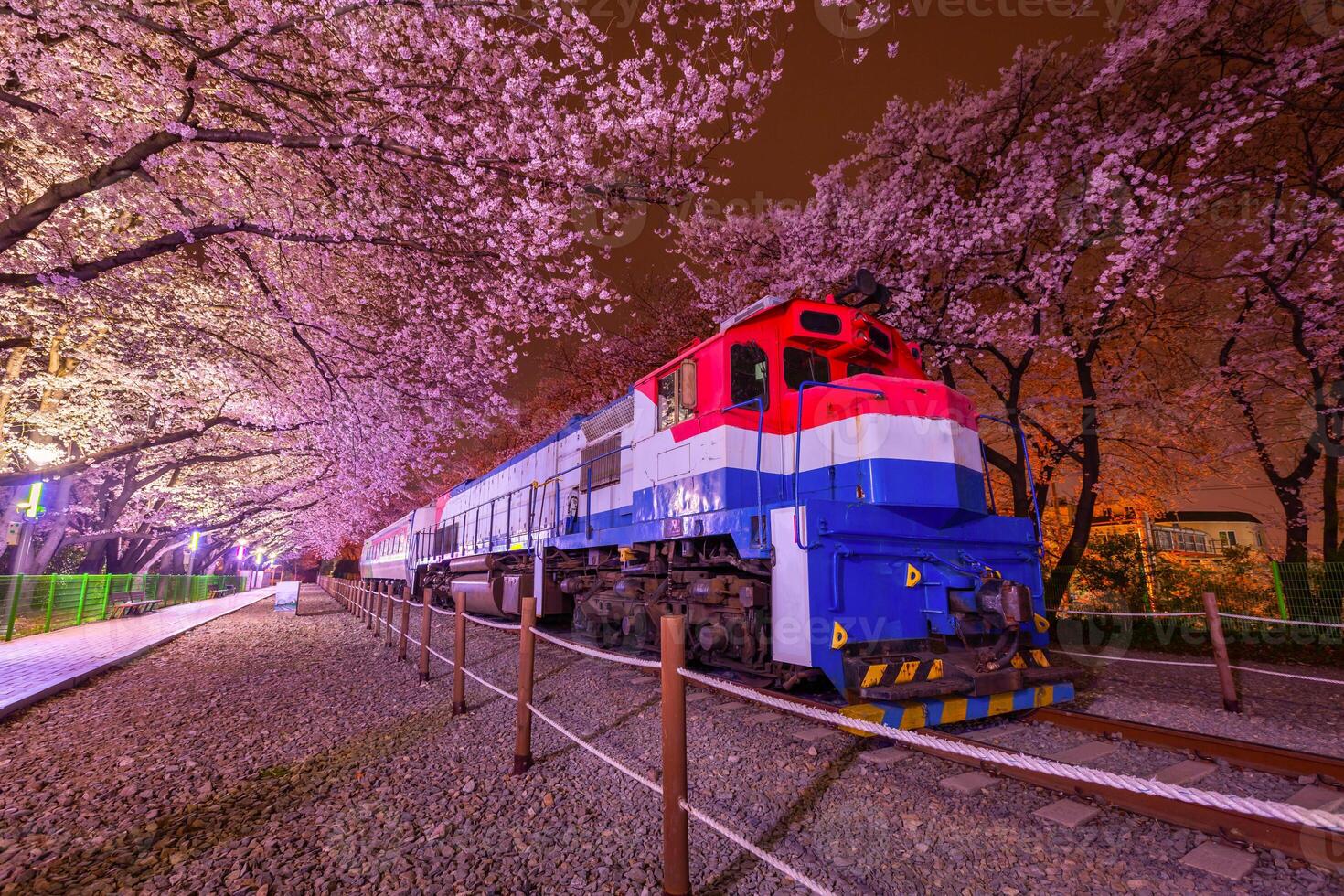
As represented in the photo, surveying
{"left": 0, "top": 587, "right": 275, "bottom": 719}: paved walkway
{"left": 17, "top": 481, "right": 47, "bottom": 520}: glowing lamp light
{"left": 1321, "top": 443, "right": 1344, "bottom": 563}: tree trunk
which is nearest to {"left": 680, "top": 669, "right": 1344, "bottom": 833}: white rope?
{"left": 0, "top": 587, "right": 275, "bottom": 719}: paved walkway

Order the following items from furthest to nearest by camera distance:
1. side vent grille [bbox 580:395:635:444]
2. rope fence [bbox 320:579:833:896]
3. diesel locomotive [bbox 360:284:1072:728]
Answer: side vent grille [bbox 580:395:635:444] < diesel locomotive [bbox 360:284:1072:728] < rope fence [bbox 320:579:833:896]

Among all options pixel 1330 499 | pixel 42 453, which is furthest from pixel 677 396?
pixel 42 453

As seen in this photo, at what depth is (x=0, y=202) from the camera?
905cm

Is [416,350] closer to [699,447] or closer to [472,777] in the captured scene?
[699,447]

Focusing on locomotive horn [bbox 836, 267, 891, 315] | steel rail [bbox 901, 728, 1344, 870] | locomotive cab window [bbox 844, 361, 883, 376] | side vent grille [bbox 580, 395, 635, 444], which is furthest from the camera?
side vent grille [bbox 580, 395, 635, 444]

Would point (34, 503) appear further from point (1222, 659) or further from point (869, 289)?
point (1222, 659)

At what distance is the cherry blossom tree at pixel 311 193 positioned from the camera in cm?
617

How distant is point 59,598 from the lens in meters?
13.9

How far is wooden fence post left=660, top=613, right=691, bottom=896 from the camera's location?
256 centimetres

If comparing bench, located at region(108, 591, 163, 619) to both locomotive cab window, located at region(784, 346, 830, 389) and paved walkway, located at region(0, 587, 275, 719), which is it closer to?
paved walkway, located at region(0, 587, 275, 719)

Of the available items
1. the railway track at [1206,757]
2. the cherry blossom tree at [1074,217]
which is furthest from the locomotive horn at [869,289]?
the cherry blossom tree at [1074,217]

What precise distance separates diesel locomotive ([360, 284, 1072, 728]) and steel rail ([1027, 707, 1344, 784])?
0.29 meters

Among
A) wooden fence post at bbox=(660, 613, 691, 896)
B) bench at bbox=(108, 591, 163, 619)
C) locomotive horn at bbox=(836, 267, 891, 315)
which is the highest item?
locomotive horn at bbox=(836, 267, 891, 315)

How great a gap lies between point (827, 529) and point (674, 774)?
7.88ft
